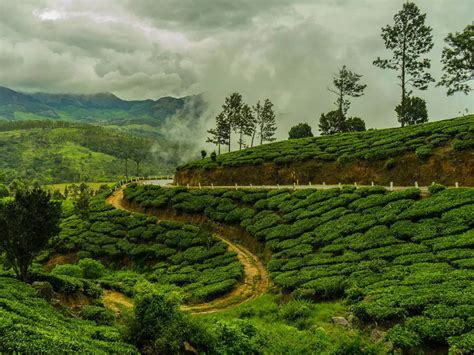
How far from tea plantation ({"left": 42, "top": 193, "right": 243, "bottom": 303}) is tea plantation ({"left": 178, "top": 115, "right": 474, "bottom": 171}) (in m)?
17.0

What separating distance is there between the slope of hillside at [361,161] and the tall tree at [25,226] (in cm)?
3199

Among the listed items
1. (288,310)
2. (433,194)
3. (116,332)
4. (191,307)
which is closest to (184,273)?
(191,307)

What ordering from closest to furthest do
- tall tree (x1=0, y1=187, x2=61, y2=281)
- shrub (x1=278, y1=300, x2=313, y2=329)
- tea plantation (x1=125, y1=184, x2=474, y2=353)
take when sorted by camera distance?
tea plantation (x1=125, y1=184, x2=474, y2=353) < shrub (x1=278, y1=300, x2=313, y2=329) < tall tree (x1=0, y1=187, x2=61, y2=281)

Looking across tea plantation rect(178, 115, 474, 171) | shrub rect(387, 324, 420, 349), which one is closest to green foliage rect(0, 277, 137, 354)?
shrub rect(387, 324, 420, 349)

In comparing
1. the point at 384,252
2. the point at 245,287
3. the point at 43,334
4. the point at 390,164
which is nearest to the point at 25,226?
the point at 43,334

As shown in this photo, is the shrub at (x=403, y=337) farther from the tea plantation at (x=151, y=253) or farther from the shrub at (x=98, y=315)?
the tea plantation at (x=151, y=253)

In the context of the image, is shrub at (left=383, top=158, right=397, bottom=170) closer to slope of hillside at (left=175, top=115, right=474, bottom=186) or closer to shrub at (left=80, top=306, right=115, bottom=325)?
slope of hillside at (left=175, top=115, right=474, bottom=186)

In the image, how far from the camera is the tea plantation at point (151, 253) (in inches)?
1206

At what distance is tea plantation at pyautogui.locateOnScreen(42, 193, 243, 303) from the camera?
3064cm

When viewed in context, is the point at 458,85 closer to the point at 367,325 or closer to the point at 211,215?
the point at 211,215

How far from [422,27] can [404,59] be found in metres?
5.07

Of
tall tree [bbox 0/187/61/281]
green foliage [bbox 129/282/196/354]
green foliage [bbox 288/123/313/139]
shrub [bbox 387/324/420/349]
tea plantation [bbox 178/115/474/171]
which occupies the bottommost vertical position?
shrub [bbox 387/324/420/349]

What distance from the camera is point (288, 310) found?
20.5 metres

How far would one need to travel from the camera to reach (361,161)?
4338cm
